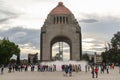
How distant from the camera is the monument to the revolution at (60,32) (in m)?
81.4

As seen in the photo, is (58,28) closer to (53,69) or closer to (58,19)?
(58,19)

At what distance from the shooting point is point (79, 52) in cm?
8138

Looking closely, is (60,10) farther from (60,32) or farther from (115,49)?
(115,49)

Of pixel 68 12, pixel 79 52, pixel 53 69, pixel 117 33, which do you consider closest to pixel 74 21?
pixel 68 12

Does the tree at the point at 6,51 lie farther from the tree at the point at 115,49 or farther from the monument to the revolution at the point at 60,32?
the tree at the point at 115,49

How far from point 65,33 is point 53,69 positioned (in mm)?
27971

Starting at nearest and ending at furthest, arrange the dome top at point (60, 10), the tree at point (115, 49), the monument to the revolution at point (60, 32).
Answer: the monument to the revolution at point (60, 32) < the dome top at point (60, 10) < the tree at point (115, 49)

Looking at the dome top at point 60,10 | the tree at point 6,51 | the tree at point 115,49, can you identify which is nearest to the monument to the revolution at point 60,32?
the dome top at point 60,10

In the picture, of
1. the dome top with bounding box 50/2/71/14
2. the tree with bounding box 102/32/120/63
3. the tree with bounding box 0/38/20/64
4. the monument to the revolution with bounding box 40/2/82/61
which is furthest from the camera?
the tree with bounding box 102/32/120/63

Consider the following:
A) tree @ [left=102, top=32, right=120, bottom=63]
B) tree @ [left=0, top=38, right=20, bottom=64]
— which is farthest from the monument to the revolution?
tree @ [left=102, top=32, right=120, bottom=63]

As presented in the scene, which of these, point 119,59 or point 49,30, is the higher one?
point 49,30

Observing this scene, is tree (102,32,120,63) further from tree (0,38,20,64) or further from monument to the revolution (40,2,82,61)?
tree (0,38,20,64)

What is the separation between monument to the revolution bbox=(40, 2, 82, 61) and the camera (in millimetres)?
81375

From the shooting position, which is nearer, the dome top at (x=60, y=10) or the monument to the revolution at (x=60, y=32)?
the monument to the revolution at (x=60, y=32)
